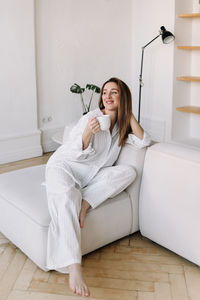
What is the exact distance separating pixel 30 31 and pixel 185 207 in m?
2.72

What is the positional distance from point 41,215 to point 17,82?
7.46 feet

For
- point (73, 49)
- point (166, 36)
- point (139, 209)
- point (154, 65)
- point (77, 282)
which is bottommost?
point (77, 282)

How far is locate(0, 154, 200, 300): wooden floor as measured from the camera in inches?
69.8

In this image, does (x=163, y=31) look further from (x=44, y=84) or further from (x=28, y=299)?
(x=28, y=299)

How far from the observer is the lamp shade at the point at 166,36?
4.16 meters

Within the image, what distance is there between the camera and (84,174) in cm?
221

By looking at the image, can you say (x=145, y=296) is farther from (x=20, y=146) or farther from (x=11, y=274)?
(x=20, y=146)

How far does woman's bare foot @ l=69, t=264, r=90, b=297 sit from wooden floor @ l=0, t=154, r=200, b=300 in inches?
4.7

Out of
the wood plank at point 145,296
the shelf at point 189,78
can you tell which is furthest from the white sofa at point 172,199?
the shelf at point 189,78

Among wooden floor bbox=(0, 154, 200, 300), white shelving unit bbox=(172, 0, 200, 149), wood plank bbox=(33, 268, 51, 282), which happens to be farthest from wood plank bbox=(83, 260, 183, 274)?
white shelving unit bbox=(172, 0, 200, 149)

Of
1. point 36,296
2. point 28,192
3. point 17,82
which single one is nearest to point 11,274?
point 36,296

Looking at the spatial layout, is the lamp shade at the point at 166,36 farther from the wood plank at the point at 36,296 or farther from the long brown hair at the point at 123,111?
the wood plank at the point at 36,296

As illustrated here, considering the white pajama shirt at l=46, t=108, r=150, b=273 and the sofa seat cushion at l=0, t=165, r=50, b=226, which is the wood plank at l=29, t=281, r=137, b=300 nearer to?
the white pajama shirt at l=46, t=108, r=150, b=273

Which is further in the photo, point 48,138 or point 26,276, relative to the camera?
point 48,138
